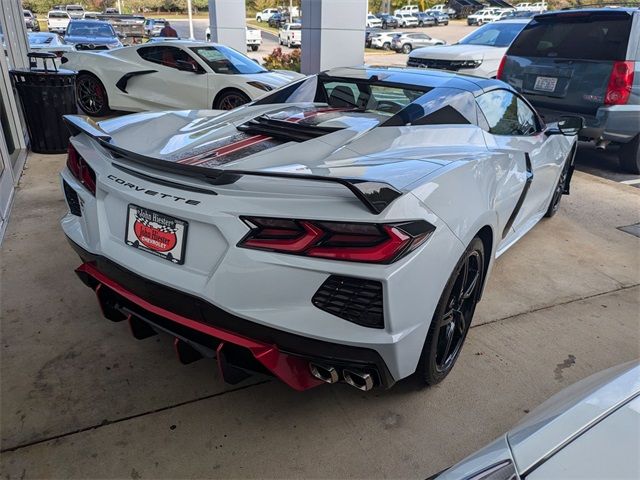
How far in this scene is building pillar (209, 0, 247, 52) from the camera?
1606 cm

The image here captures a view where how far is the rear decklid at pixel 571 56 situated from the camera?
19.5ft

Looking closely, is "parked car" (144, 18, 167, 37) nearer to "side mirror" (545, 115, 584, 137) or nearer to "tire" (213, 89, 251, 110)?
"tire" (213, 89, 251, 110)

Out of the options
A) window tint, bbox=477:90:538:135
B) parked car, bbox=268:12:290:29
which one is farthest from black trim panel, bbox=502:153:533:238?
parked car, bbox=268:12:290:29

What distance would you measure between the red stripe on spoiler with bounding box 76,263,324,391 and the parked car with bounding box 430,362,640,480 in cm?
67

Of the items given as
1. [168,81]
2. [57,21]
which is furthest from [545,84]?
[57,21]

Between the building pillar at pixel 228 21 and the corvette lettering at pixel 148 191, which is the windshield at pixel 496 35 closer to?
the building pillar at pixel 228 21

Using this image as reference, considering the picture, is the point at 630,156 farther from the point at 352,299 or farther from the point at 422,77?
the point at 352,299

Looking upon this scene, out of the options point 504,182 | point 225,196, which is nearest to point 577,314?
point 504,182

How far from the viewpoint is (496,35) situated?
9.88 meters

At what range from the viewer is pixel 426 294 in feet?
6.32

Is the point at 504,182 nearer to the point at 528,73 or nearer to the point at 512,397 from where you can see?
the point at 512,397

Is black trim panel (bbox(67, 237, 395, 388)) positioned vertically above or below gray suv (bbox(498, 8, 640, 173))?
below

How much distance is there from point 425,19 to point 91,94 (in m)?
48.3

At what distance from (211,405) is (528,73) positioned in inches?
248
